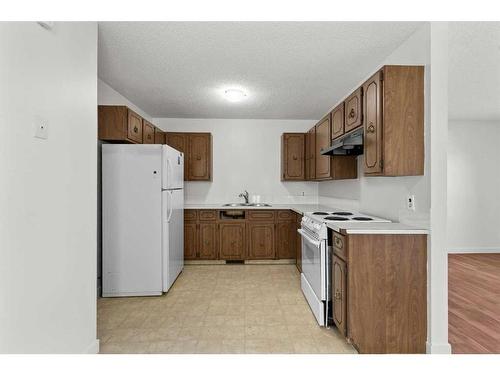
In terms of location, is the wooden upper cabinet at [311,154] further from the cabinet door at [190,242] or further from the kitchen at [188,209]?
the cabinet door at [190,242]

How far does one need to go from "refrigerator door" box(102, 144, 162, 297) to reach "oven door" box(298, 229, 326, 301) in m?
1.66

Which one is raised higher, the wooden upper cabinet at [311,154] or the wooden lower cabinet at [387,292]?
the wooden upper cabinet at [311,154]

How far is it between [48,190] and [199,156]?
3163 millimetres

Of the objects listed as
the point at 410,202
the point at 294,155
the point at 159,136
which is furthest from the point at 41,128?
the point at 294,155

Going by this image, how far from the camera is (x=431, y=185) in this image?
1889 millimetres

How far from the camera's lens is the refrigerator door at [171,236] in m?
3.07

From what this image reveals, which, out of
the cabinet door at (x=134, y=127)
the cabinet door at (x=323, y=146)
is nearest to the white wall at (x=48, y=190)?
the cabinet door at (x=134, y=127)

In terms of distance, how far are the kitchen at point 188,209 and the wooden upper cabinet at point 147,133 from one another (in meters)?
0.09

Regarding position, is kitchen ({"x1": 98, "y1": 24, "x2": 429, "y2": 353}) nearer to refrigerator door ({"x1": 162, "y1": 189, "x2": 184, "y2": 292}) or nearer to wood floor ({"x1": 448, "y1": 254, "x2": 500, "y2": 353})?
refrigerator door ({"x1": 162, "y1": 189, "x2": 184, "y2": 292})

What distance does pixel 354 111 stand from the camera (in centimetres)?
246

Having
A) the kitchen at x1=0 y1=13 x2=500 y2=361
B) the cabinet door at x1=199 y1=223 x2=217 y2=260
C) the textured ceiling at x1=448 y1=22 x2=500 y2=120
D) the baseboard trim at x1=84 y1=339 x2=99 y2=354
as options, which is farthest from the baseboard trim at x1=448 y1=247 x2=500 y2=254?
the baseboard trim at x1=84 y1=339 x2=99 y2=354
